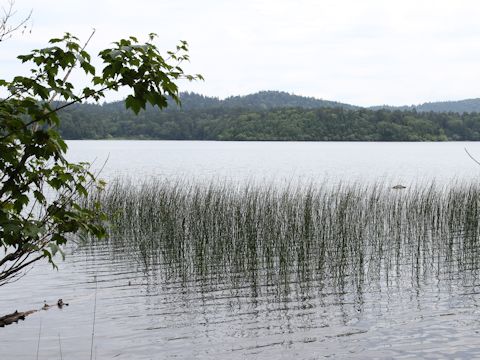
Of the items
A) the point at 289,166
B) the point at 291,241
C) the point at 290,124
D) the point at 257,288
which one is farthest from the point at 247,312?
the point at 290,124

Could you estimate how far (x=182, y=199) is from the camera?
45.3 ft

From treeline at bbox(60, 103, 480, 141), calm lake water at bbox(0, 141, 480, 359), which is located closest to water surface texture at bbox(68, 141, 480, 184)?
calm lake water at bbox(0, 141, 480, 359)

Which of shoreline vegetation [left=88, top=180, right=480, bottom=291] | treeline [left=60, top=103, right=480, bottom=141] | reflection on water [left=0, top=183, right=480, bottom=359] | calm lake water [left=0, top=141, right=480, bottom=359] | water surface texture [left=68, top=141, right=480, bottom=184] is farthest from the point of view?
treeline [left=60, top=103, right=480, bottom=141]

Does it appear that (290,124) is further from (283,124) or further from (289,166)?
(289,166)

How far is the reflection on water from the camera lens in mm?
6498

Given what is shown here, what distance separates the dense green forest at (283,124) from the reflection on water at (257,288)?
297 feet

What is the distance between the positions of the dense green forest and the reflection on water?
90.6 m

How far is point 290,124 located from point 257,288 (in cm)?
10201

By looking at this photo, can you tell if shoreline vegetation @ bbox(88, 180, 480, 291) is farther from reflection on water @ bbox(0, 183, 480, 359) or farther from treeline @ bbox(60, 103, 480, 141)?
treeline @ bbox(60, 103, 480, 141)

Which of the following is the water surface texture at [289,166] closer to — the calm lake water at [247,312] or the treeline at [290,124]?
the calm lake water at [247,312]

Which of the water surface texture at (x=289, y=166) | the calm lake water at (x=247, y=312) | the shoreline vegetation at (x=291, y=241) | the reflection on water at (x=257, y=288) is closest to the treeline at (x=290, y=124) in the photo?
the water surface texture at (x=289, y=166)

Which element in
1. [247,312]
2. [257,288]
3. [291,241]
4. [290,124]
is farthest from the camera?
[290,124]

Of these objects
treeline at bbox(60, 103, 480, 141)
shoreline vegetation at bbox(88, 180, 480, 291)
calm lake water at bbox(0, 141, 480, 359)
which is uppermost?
treeline at bbox(60, 103, 480, 141)

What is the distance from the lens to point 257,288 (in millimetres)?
8836
